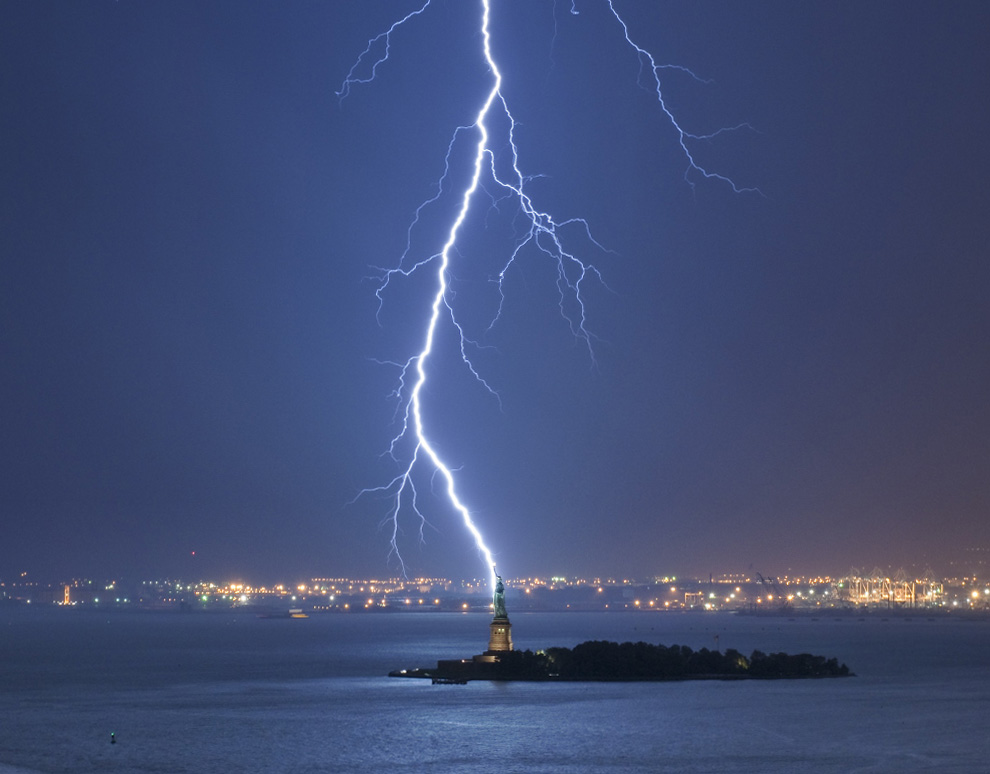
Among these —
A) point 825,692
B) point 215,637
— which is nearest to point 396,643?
point 215,637

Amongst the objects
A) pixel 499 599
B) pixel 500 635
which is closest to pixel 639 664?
pixel 500 635

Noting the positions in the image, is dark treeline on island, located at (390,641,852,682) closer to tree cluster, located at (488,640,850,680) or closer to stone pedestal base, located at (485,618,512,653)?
tree cluster, located at (488,640,850,680)

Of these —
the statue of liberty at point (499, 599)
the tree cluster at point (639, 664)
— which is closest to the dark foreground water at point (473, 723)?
the tree cluster at point (639, 664)

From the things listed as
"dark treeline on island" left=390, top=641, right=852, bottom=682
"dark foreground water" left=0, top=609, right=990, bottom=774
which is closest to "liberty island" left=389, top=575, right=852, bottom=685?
"dark treeline on island" left=390, top=641, right=852, bottom=682

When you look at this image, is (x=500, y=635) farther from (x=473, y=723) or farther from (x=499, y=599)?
(x=473, y=723)

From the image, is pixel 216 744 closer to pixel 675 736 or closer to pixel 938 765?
pixel 675 736

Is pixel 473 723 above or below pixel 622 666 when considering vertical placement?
below

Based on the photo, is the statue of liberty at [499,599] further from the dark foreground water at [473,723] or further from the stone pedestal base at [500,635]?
the dark foreground water at [473,723]

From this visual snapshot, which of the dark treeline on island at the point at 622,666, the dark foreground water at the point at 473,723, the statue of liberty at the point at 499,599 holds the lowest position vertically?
the dark foreground water at the point at 473,723
